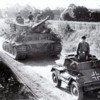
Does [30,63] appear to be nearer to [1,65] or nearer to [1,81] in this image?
[1,65]

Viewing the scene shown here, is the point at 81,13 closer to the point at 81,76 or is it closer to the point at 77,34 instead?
the point at 77,34

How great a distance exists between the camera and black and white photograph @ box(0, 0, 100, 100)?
23.3 ft

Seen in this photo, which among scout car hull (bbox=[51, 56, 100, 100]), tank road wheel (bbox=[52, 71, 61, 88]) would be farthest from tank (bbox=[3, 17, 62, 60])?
scout car hull (bbox=[51, 56, 100, 100])

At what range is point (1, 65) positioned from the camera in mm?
11352

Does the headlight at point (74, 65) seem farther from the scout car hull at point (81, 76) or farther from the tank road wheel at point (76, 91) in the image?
the tank road wheel at point (76, 91)

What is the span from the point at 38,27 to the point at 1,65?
4.24 meters

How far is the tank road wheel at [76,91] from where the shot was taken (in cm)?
662

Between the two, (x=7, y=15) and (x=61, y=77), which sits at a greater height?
(x=7, y=15)

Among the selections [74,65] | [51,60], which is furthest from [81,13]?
[74,65]

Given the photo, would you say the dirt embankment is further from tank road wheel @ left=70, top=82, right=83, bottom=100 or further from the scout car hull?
tank road wheel @ left=70, top=82, right=83, bottom=100

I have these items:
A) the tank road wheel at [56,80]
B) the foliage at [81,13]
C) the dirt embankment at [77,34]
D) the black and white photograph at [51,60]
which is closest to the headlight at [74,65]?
the black and white photograph at [51,60]

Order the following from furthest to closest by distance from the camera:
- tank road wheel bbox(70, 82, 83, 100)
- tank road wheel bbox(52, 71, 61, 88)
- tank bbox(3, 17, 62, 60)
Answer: tank bbox(3, 17, 62, 60), tank road wheel bbox(52, 71, 61, 88), tank road wheel bbox(70, 82, 83, 100)

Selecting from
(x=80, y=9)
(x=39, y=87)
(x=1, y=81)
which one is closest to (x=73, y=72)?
(x=39, y=87)

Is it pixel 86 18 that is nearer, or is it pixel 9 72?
pixel 9 72
